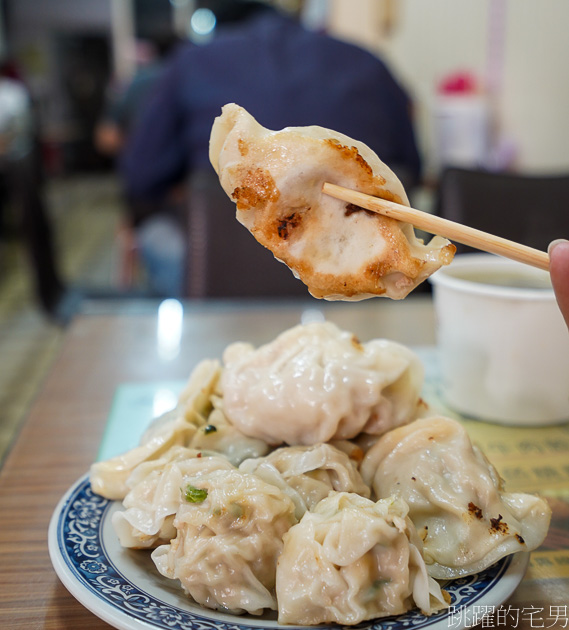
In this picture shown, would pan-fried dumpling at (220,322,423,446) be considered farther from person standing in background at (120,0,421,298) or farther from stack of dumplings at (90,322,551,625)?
person standing in background at (120,0,421,298)

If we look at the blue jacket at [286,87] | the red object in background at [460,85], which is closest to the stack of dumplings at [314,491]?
the blue jacket at [286,87]

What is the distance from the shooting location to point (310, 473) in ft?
2.52

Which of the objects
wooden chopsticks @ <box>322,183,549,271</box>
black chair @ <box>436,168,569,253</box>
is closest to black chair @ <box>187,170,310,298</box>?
black chair @ <box>436,168,569,253</box>

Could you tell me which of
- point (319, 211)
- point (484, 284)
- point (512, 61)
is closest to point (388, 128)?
point (512, 61)

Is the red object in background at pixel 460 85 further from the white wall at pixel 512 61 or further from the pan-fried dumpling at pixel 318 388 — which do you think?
the pan-fried dumpling at pixel 318 388

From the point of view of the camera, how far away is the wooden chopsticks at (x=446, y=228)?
2.17ft

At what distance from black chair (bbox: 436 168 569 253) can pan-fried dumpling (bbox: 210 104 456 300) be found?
138 cm

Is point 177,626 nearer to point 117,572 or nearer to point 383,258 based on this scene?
point 117,572

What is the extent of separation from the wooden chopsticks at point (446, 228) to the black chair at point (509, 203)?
1.40 metres

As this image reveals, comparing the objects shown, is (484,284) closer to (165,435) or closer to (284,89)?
(165,435)

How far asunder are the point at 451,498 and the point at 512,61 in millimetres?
3089

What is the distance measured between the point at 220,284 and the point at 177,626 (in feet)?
5.22

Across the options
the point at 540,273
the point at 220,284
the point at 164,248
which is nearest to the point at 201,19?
the point at 164,248

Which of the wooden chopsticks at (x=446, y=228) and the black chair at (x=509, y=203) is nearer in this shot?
the wooden chopsticks at (x=446, y=228)
